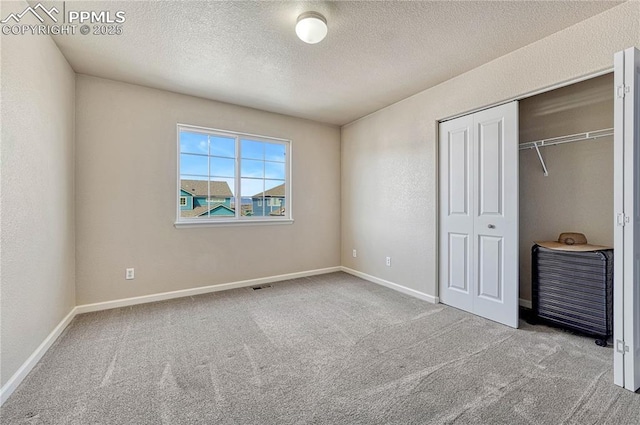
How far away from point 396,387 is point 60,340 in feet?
9.21

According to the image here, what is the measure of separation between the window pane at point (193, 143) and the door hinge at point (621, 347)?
4335 mm

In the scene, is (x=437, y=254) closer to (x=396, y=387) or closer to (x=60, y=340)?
(x=396, y=387)

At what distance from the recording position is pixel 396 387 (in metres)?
1.80

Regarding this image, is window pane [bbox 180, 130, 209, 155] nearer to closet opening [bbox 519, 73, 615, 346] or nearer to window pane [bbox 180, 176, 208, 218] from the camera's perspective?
window pane [bbox 180, 176, 208, 218]

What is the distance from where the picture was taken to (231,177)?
401 centimetres

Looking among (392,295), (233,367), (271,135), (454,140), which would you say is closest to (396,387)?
(233,367)

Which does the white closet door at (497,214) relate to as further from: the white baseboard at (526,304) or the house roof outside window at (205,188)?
the house roof outside window at (205,188)

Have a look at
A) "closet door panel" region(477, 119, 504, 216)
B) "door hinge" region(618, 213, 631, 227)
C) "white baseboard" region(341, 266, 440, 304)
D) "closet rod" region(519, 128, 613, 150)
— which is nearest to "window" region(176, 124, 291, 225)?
"white baseboard" region(341, 266, 440, 304)

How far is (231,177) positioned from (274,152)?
81cm

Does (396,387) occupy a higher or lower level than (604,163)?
lower

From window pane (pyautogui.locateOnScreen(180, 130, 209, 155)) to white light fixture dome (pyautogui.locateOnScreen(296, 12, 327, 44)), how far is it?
2.20 meters

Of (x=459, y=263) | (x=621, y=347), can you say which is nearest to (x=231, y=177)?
(x=459, y=263)

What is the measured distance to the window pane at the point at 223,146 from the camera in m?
3.87

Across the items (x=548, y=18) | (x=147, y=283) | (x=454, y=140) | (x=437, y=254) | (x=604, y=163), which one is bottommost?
(x=147, y=283)
